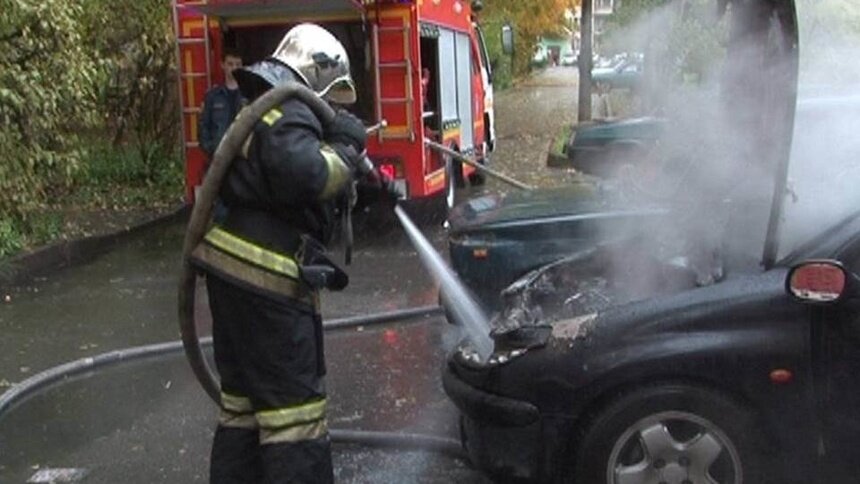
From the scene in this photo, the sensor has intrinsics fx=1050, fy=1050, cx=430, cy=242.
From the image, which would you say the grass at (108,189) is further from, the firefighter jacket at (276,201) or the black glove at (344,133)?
the black glove at (344,133)

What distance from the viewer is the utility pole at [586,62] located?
17.8 meters

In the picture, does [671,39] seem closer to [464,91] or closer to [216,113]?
A: [216,113]

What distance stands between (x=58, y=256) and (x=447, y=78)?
184 inches

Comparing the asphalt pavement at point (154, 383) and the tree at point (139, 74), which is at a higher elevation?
the tree at point (139, 74)

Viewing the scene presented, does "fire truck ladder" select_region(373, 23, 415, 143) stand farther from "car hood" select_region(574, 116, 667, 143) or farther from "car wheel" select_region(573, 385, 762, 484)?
"car wheel" select_region(573, 385, 762, 484)

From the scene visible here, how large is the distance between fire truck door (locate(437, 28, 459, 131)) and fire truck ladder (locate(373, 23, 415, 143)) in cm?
163

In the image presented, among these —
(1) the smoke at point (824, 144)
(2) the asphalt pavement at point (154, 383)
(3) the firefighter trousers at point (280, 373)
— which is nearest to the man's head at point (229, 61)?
(2) the asphalt pavement at point (154, 383)

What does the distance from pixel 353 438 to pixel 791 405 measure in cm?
204

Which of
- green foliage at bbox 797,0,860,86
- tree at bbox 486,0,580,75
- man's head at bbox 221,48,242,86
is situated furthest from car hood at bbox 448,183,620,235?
tree at bbox 486,0,580,75

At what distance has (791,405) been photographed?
361cm

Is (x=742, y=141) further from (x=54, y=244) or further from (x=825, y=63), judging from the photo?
(x=54, y=244)

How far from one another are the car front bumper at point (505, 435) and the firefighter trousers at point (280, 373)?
2.20 feet

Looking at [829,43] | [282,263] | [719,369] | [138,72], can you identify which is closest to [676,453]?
[719,369]

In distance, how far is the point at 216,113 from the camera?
8.91 metres
